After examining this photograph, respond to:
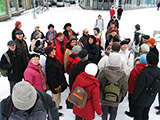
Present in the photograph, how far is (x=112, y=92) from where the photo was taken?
3.05 meters

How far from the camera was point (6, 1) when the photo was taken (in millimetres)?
20047

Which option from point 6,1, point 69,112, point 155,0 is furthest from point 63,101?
point 155,0

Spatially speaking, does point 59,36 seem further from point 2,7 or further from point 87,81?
point 2,7

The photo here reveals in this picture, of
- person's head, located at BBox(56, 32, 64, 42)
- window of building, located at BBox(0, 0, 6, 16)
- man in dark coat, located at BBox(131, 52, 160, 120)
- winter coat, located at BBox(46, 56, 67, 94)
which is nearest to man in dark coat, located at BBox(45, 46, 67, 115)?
winter coat, located at BBox(46, 56, 67, 94)

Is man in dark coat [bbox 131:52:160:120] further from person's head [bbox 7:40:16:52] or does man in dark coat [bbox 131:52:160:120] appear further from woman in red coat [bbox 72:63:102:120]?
person's head [bbox 7:40:16:52]

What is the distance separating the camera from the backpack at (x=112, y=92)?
Answer: 3039 mm

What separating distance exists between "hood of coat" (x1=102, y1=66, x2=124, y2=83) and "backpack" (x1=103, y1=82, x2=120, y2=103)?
0.37 feet

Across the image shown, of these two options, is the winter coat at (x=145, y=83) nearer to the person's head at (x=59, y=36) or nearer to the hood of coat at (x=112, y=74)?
the hood of coat at (x=112, y=74)

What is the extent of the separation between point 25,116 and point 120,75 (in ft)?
6.19

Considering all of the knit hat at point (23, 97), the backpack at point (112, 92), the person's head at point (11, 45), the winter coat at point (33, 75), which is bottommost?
the backpack at point (112, 92)

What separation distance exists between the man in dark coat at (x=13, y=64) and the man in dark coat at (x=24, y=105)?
197 centimetres

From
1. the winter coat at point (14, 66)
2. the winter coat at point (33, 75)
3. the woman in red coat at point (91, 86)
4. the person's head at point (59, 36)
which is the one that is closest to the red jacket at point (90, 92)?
the woman in red coat at point (91, 86)

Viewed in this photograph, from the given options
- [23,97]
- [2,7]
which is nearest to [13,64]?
[23,97]

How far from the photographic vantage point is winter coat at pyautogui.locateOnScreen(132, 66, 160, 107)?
9.91ft
